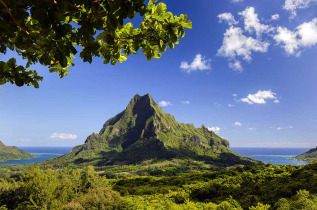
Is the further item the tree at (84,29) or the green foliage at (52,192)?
the green foliage at (52,192)

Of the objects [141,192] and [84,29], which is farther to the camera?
[141,192]

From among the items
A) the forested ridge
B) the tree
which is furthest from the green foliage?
the tree

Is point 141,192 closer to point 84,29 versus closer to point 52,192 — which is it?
point 52,192

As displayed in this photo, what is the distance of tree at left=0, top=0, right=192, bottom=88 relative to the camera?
5.09 ft

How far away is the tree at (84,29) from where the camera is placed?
1.55 meters

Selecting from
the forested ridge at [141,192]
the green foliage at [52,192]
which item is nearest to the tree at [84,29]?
the forested ridge at [141,192]

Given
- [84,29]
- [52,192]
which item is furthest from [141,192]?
[84,29]

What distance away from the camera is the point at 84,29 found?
179cm

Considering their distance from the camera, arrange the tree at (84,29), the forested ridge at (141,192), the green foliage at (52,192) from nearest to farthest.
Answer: the tree at (84,29) < the forested ridge at (141,192) < the green foliage at (52,192)

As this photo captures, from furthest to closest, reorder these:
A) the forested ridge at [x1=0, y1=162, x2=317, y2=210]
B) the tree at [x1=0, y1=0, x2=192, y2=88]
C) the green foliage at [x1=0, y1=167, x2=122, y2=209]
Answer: the green foliage at [x1=0, y1=167, x2=122, y2=209] → the forested ridge at [x1=0, y1=162, x2=317, y2=210] → the tree at [x1=0, y1=0, x2=192, y2=88]

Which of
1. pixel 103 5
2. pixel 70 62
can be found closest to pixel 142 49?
pixel 103 5

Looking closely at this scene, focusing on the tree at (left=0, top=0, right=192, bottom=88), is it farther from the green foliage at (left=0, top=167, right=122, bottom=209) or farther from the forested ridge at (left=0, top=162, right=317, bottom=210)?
the green foliage at (left=0, top=167, right=122, bottom=209)

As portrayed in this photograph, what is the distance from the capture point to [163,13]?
1.89 meters

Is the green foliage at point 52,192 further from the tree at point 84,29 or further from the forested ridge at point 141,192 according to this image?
the tree at point 84,29
